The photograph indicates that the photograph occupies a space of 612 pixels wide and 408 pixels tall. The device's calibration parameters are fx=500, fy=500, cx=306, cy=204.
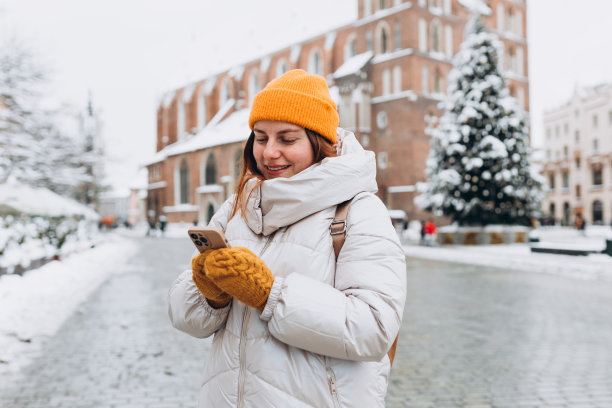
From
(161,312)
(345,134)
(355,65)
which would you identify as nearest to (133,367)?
(161,312)

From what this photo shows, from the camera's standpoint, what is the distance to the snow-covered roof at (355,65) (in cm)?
3428

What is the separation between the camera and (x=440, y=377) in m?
4.29

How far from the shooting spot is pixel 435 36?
1367 inches

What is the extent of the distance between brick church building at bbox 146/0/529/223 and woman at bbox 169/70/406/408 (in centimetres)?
2757

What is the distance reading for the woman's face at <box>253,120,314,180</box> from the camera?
158cm

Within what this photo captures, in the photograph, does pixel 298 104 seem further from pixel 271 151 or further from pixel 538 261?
pixel 538 261

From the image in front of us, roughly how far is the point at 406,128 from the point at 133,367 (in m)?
30.4

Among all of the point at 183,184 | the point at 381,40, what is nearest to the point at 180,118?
the point at 183,184

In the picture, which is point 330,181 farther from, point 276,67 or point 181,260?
point 276,67

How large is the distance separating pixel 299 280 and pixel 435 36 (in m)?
36.5

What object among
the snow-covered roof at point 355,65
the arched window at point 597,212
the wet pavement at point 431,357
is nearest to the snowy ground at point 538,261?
the wet pavement at point 431,357

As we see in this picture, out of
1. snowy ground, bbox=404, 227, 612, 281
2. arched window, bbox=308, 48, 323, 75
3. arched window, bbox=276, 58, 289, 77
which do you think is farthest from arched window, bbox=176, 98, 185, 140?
snowy ground, bbox=404, 227, 612, 281

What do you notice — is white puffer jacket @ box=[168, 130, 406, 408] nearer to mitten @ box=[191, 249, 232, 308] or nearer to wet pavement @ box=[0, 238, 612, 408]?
mitten @ box=[191, 249, 232, 308]

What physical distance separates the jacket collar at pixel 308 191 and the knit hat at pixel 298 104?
5.5 inches
